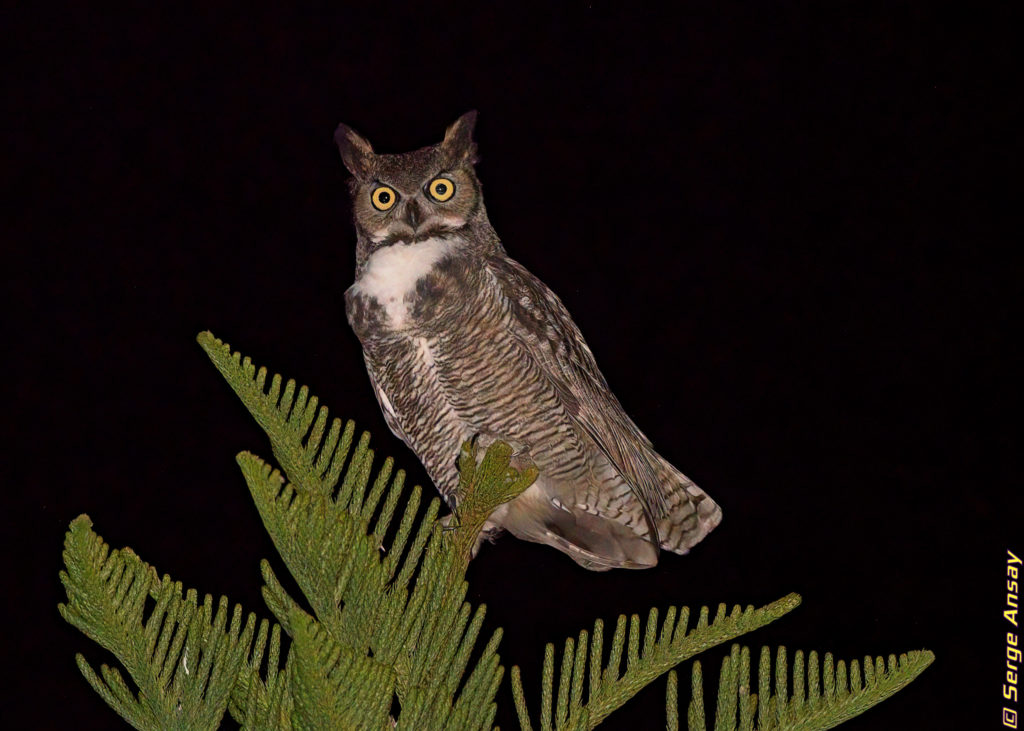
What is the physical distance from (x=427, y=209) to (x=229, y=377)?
0.63 metres

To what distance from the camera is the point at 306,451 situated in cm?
98

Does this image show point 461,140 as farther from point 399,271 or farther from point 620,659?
point 620,659

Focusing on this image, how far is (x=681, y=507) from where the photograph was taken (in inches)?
65.3

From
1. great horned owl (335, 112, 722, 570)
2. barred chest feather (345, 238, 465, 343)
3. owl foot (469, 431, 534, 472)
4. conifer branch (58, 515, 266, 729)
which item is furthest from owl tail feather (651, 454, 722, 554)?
conifer branch (58, 515, 266, 729)

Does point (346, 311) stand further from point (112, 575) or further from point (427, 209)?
point (112, 575)

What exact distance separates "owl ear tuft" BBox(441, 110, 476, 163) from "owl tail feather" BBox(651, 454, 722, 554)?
563mm

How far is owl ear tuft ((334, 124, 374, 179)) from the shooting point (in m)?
1.55

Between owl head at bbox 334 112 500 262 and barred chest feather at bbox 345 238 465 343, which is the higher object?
owl head at bbox 334 112 500 262

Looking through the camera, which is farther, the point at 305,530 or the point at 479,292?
the point at 479,292

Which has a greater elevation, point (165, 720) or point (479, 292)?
point (479, 292)

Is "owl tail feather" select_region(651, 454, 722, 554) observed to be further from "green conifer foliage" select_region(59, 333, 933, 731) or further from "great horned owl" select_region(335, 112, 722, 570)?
"green conifer foliage" select_region(59, 333, 933, 731)

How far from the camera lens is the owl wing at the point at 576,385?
1.59 metres

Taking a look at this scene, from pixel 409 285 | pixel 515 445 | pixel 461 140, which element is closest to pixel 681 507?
pixel 515 445

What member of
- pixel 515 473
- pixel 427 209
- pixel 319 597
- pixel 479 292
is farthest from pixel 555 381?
pixel 319 597
